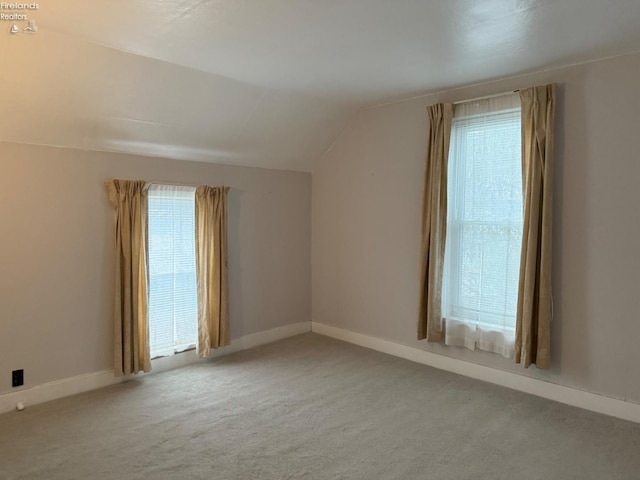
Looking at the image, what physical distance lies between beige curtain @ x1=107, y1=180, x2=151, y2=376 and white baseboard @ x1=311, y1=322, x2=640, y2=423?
2213mm

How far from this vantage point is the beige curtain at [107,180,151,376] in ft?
11.4

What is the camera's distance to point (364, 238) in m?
4.59

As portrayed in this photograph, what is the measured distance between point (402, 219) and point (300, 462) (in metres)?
2.50

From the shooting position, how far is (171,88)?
3.21 m

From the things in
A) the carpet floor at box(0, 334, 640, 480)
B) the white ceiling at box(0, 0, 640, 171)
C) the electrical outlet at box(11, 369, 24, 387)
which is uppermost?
the white ceiling at box(0, 0, 640, 171)

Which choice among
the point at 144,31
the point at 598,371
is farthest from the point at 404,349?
the point at 144,31

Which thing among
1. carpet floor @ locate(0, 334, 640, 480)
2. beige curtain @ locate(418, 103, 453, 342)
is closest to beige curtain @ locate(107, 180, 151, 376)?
carpet floor @ locate(0, 334, 640, 480)

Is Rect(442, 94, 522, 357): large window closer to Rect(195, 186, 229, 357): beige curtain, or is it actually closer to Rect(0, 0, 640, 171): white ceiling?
Rect(0, 0, 640, 171): white ceiling

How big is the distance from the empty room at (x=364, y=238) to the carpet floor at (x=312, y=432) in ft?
0.06

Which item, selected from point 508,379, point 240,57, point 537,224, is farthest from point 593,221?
point 240,57

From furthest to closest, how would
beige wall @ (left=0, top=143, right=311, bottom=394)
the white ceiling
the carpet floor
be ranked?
beige wall @ (left=0, top=143, right=311, bottom=394) < the carpet floor < the white ceiling

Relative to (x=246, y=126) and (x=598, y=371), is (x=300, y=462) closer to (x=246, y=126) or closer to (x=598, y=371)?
(x=598, y=371)

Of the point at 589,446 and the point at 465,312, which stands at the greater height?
the point at 465,312

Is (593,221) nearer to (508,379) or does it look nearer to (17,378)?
(508,379)
